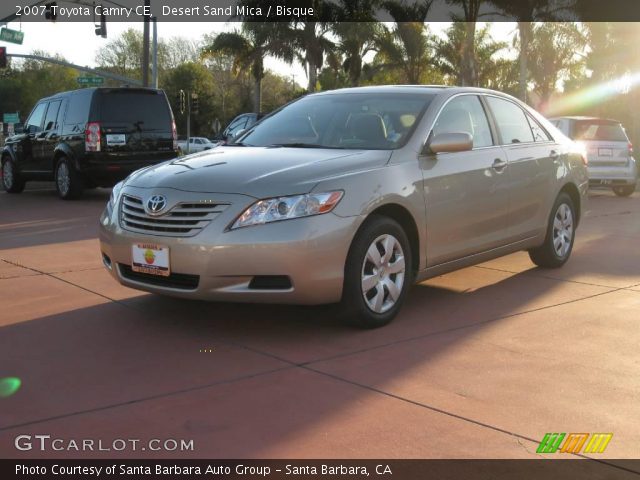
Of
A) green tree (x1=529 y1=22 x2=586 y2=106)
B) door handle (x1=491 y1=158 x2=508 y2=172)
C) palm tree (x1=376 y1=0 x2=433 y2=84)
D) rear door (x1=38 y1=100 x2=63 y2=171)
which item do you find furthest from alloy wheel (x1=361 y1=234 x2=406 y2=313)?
green tree (x1=529 y1=22 x2=586 y2=106)

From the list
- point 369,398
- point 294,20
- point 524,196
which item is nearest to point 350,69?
point 294,20

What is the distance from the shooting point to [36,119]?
15320 mm

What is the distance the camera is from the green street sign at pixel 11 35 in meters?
29.5

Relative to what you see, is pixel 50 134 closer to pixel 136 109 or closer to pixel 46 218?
pixel 136 109

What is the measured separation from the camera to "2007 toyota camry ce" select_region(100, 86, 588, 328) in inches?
189

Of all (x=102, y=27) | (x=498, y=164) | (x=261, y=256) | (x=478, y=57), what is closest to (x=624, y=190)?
(x=498, y=164)

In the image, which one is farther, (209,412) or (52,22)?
(52,22)

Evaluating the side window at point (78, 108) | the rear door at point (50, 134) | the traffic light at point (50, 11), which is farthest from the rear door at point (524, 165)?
the traffic light at point (50, 11)

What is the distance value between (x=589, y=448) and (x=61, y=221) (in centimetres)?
926

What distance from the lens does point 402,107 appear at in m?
6.01

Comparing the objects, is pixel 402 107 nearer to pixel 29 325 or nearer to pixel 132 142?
pixel 29 325

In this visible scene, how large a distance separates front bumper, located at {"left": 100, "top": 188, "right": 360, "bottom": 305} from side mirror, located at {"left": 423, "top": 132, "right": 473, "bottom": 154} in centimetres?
100

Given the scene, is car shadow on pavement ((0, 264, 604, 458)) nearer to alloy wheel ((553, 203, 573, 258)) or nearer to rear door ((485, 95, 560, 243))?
rear door ((485, 95, 560, 243))

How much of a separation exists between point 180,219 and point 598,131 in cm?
1311
